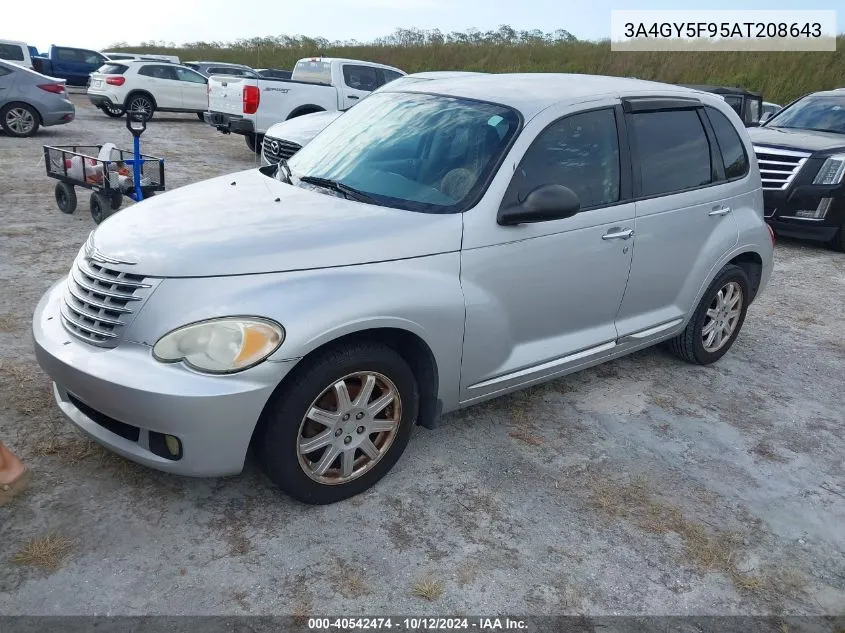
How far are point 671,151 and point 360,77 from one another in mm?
10771

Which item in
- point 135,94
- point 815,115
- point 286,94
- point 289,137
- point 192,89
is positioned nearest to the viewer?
point 289,137

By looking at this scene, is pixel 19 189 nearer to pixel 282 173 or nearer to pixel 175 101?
pixel 282 173

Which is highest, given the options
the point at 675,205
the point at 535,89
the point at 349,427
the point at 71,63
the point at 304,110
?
the point at 535,89

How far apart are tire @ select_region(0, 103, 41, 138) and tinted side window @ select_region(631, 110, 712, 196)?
13.0 meters

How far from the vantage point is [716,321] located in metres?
5.14

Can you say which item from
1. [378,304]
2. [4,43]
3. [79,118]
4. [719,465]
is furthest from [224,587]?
[4,43]

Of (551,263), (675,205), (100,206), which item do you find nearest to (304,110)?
(100,206)

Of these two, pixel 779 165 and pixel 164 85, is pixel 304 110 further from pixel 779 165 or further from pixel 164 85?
pixel 164 85

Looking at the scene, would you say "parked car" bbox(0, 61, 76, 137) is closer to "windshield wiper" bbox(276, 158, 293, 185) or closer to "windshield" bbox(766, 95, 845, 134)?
"windshield wiper" bbox(276, 158, 293, 185)

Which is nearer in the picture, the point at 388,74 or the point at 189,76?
the point at 388,74

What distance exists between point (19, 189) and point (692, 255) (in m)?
8.35

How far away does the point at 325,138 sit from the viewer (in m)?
4.37

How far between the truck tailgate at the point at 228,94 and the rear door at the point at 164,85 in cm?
645

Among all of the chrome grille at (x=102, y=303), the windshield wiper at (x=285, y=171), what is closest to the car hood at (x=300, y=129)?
the windshield wiper at (x=285, y=171)
